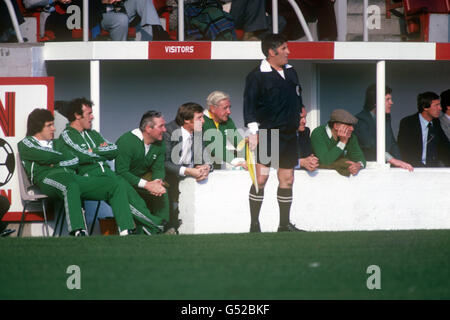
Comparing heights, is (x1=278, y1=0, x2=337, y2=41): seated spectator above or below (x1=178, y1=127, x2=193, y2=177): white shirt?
above

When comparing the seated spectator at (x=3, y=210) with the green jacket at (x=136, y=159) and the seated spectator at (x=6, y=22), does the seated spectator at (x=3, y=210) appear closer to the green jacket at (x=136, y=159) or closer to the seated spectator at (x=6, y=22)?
the green jacket at (x=136, y=159)

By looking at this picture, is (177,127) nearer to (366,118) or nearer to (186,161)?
(186,161)

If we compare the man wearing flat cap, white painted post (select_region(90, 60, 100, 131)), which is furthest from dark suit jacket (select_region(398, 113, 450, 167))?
white painted post (select_region(90, 60, 100, 131))

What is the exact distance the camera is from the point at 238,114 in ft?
46.3

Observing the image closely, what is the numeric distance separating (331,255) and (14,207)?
15.1ft

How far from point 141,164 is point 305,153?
200cm

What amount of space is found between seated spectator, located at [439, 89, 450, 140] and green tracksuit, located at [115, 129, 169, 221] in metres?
4.32

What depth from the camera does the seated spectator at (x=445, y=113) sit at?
13320 mm

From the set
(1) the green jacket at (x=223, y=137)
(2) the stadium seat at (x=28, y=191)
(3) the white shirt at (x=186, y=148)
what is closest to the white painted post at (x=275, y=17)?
(1) the green jacket at (x=223, y=137)

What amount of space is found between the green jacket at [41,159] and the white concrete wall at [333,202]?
1.29 m

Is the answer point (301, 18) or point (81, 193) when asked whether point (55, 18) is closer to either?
point (301, 18)

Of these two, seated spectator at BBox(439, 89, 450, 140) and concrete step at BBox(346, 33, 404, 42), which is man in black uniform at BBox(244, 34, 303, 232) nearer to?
seated spectator at BBox(439, 89, 450, 140)

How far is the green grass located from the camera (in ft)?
20.6

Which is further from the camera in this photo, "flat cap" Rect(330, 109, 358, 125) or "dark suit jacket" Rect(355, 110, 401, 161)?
"dark suit jacket" Rect(355, 110, 401, 161)
